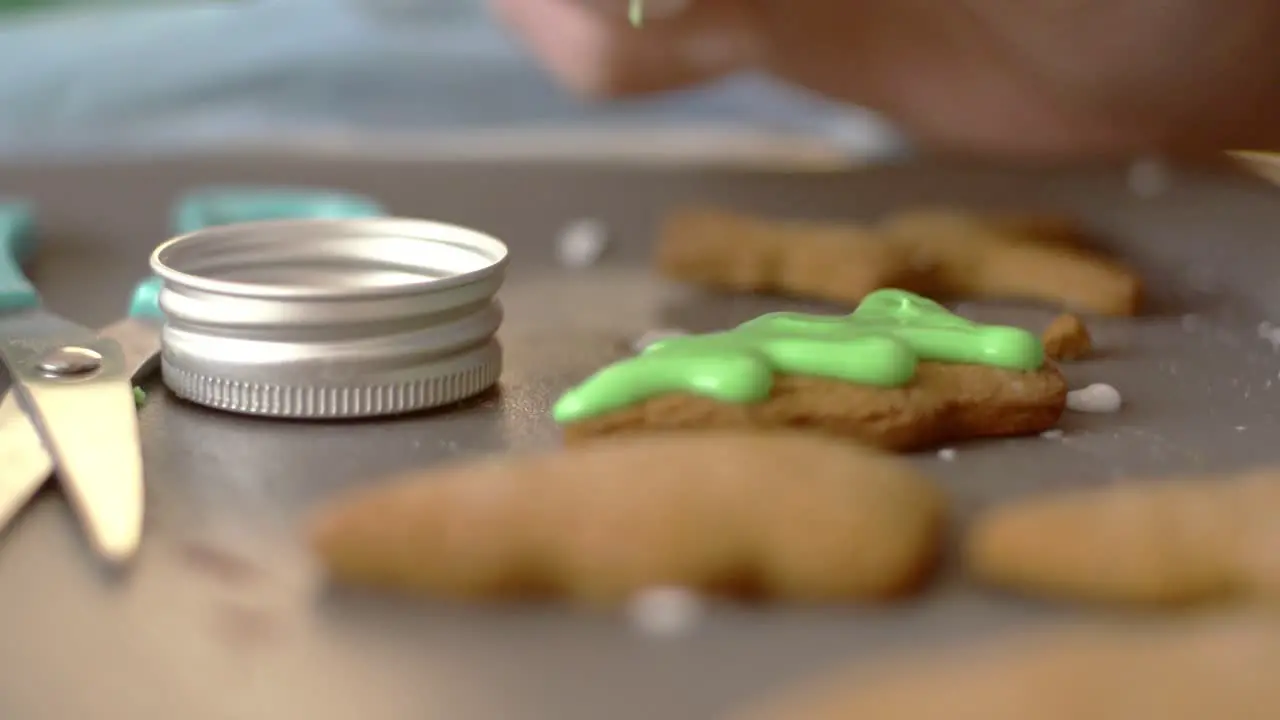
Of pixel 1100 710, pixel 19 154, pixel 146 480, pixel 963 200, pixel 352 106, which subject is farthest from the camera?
pixel 352 106

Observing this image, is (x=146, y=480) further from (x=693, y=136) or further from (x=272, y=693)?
(x=693, y=136)

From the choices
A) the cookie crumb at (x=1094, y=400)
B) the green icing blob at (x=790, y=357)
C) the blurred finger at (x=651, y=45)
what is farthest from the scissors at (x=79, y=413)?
the blurred finger at (x=651, y=45)

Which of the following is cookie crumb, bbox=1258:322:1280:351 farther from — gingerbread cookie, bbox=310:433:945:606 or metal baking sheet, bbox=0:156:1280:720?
gingerbread cookie, bbox=310:433:945:606

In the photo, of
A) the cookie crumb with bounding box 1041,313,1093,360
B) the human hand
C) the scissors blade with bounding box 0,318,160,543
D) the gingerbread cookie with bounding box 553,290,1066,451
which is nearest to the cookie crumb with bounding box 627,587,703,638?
the gingerbread cookie with bounding box 553,290,1066,451

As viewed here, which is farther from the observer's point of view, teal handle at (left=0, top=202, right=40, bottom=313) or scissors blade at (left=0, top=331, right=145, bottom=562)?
teal handle at (left=0, top=202, right=40, bottom=313)

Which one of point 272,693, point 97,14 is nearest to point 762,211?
point 272,693

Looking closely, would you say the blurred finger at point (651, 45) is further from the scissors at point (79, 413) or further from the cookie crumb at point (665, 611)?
the cookie crumb at point (665, 611)
